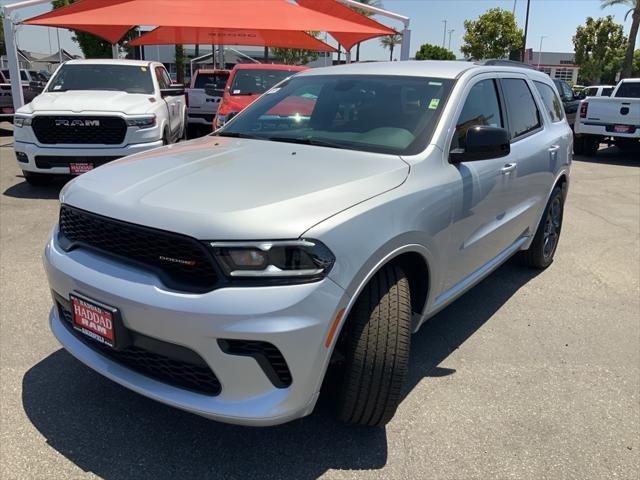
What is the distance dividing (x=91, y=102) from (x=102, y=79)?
129 cm

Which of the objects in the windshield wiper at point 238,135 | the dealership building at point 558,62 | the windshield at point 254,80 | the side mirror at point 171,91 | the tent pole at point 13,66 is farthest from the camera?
the dealership building at point 558,62

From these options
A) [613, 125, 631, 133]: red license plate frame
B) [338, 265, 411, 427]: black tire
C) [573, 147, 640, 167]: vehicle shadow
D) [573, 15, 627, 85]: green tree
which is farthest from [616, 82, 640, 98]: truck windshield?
[573, 15, 627, 85]: green tree

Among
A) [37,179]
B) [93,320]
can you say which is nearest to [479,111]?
[93,320]

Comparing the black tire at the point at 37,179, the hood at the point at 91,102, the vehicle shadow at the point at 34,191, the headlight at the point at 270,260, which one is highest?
the hood at the point at 91,102

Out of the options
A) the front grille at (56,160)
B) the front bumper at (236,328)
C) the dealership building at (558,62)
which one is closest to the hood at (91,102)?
the front grille at (56,160)

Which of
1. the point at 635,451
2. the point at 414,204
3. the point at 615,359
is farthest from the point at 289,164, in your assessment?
the point at 615,359

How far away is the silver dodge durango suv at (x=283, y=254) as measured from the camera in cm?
210

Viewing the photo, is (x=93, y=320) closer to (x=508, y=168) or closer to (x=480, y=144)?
(x=480, y=144)

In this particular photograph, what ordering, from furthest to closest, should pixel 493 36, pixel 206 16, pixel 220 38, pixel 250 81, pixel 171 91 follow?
pixel 493 36 < pixel 220 38 < pixel 206 16 < pixel 250 81 < pixel 171 91

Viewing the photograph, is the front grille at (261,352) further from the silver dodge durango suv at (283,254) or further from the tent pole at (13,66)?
the tent pole at (13,66)

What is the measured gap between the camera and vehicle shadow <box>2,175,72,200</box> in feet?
24.6

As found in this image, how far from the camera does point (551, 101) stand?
201 inches

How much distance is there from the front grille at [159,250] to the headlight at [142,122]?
18.0 feet

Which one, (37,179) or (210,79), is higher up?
(210,79)
